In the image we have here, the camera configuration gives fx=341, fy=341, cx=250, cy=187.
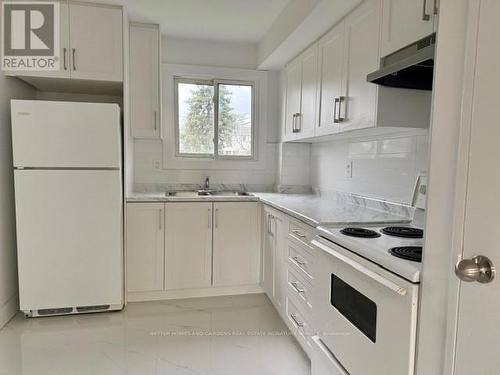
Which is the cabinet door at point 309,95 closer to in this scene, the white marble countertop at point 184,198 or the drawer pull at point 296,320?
the white marble countertop at point 184,198

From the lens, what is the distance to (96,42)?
264 cm

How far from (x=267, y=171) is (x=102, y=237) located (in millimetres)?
1827

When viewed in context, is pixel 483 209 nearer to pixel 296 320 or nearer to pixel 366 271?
pixel 366 271

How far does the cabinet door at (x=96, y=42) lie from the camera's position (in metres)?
2.61

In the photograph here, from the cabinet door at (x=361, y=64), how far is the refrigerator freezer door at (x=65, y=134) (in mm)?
1699

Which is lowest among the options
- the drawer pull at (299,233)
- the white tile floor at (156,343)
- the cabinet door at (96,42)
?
the white tile floor at (156,343)

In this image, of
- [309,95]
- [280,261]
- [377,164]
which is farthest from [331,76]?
[280,261]

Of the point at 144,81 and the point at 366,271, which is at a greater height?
the point at 144,81

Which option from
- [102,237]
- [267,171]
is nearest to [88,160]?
[102,237]

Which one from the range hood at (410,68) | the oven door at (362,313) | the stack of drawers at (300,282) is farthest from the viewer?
the stack of drawers at (300,282)

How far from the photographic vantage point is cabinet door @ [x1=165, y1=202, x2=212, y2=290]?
2939mm

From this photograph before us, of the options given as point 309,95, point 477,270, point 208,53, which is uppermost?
point 208,53

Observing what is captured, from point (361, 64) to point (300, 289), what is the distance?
1.41m

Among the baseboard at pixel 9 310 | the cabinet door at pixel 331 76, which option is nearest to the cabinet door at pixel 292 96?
the cabinet door at pixel 331 76
